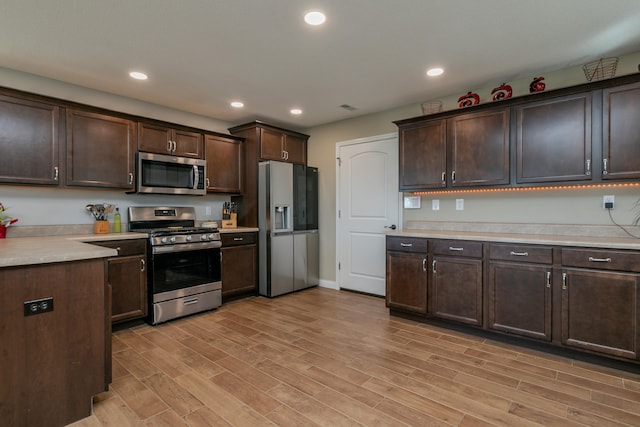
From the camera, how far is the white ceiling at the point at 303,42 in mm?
2078

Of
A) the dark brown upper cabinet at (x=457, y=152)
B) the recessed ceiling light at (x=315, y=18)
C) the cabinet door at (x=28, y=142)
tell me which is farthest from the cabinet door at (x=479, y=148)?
the cabinet door at (x=28, y=142)

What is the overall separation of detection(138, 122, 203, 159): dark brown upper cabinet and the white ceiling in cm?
41

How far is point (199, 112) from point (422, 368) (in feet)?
13.0

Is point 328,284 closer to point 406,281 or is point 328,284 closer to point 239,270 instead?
point 239,270

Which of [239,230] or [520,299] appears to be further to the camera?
[239,230]

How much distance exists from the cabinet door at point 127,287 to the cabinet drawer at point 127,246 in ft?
0.16

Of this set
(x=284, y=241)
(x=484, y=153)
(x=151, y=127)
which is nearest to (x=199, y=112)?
(x=151, y=127)

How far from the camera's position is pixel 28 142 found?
284 cm

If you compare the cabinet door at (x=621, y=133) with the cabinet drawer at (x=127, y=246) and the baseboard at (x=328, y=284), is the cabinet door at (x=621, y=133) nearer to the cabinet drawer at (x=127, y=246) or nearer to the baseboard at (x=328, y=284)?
the baseboard at (x=328, y=284)

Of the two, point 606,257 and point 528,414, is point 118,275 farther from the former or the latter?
point 606,257

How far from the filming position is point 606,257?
7.75ft

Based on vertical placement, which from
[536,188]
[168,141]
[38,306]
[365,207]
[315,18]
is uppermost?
[315,18]

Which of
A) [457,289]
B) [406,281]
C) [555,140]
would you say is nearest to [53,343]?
[406,281]

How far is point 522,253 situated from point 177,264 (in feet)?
11.1
